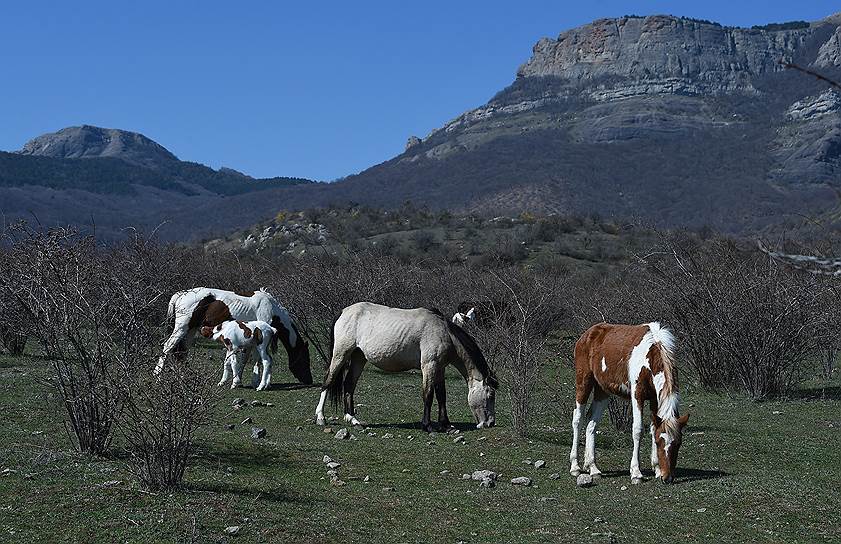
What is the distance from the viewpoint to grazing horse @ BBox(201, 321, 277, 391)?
19.8 meters

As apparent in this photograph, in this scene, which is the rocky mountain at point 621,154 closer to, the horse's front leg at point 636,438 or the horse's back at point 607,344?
the horse's back at point 607,344

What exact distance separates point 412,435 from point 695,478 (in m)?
4.59

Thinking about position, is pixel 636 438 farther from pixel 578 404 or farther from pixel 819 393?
pixel 819 393

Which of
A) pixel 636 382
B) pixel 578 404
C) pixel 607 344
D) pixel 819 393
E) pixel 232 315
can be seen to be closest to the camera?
pixel 636 382

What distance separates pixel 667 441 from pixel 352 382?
6210 mm

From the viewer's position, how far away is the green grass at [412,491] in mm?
8859

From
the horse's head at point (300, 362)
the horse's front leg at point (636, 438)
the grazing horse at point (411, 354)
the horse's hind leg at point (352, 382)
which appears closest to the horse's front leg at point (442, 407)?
the grazing horse at point (411, 354)

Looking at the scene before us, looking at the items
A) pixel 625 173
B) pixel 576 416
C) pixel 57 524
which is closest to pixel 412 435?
pixel 576 416

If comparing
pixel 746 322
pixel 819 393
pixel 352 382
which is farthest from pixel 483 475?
pixel 819 393

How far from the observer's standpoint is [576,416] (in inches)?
487

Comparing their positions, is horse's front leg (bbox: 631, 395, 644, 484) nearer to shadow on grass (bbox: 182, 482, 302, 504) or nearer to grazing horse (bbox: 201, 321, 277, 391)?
shadow on grass (bbox: 182, 482, 302, 504)

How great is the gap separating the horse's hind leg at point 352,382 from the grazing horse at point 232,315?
14.8 ft

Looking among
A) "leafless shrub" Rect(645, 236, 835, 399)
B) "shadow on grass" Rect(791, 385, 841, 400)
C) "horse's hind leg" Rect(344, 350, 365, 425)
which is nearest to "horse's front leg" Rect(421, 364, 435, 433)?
"horse's hind leg" Rect(344, 350, 365, 425)

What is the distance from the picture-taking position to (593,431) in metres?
12.2
